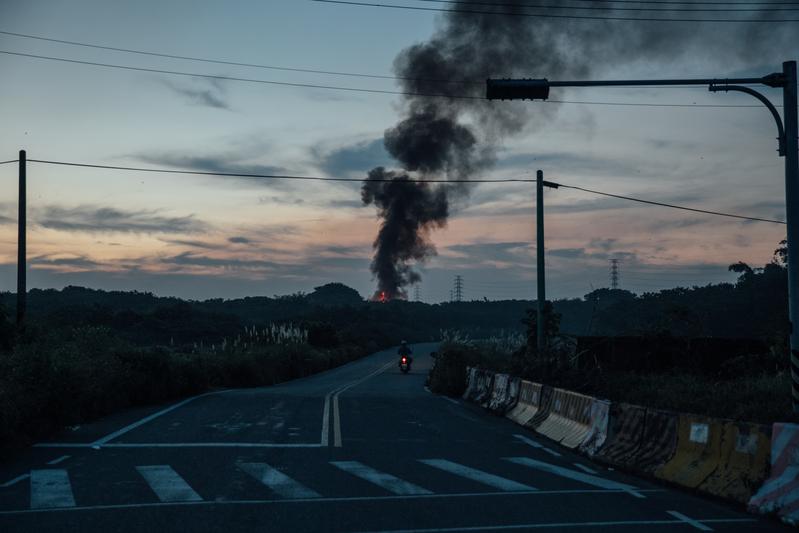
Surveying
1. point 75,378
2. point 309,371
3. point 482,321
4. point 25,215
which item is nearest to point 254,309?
point 482,321

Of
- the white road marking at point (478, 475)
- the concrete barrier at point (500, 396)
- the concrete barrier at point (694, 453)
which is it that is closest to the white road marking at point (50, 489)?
the white road marking at point (478, 475)

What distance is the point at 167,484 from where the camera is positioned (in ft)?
34.1

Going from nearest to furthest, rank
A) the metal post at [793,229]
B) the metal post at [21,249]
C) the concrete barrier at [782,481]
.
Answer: the concrete barrier at [782,481] → the metal post at [793,229] → the metal post at [21,249]

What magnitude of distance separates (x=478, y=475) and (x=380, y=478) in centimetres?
133

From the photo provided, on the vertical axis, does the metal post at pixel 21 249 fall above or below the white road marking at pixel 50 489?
above

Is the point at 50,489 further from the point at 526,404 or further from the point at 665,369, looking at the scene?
the point at 665,369

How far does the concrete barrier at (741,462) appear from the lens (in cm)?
953

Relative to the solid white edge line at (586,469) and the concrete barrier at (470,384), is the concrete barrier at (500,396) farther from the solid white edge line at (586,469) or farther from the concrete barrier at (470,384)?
the solid white edge line at (586,469)

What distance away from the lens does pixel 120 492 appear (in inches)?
388

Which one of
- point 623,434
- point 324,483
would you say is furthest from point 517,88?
point 324,483

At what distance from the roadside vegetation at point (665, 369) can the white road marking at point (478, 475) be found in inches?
138

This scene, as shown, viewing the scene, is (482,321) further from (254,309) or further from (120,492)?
(120,492)

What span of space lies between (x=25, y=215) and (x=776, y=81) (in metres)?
23.3

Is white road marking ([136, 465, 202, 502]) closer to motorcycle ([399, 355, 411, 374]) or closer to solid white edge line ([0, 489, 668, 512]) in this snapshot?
solid white edge line ([0, 489, 668, 512])
